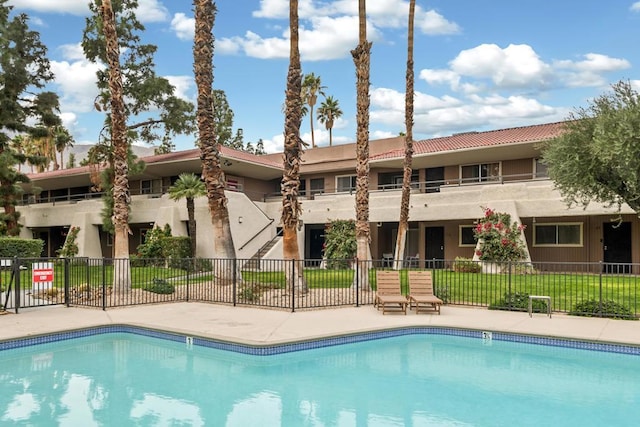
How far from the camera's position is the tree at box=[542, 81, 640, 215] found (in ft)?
54.4

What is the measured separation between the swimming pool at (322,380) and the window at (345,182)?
838 inches

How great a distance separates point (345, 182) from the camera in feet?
112

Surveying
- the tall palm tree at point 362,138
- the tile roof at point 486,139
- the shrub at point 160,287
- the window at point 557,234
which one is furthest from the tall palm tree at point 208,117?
the window at point 557,234

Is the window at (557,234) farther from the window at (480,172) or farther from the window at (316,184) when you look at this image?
the window at (316,184)

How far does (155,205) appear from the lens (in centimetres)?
3142

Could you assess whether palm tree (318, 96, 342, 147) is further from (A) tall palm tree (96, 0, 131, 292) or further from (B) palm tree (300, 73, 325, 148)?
(A) tall palm tree (96, 0, 131, 292)

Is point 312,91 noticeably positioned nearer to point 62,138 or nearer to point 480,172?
point 62,138

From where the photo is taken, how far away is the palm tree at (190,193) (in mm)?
27562

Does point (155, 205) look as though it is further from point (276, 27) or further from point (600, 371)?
point (600, 371)

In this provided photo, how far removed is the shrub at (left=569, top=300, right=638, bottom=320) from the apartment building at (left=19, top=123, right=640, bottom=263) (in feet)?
31.1

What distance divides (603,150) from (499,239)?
23.6 feet

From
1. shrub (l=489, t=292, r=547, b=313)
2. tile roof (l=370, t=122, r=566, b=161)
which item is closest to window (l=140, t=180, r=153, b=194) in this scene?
tile roof (l=370, t=122, r=566, b=161)

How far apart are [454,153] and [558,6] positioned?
8699 millimetres

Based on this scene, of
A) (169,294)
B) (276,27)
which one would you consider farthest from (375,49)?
(169,294)
